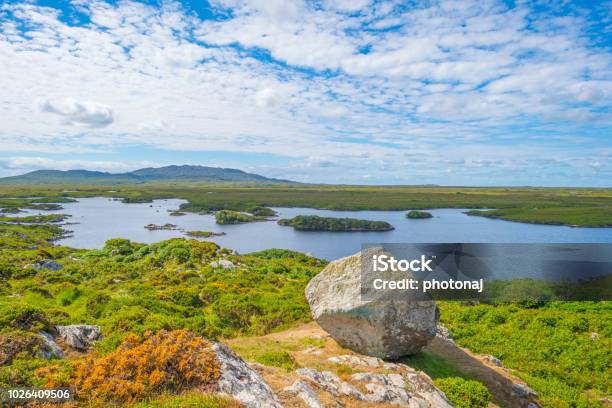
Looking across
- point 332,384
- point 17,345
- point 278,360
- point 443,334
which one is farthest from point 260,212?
point 17,345

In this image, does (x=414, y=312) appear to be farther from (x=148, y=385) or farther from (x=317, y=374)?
(x=148, y=385)

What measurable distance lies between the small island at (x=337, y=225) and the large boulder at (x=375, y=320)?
97.8m

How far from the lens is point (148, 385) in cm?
785

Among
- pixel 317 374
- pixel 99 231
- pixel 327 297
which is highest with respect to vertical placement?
pixel 327 297

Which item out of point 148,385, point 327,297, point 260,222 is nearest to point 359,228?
point 260,222

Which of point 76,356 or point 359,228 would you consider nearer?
point 76,356

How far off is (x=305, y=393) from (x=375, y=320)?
5.54 metres

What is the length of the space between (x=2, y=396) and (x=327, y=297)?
33.7 feet

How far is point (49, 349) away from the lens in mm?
10094

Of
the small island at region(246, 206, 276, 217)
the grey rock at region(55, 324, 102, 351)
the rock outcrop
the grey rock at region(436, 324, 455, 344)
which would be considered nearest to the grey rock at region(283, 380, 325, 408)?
the rock outcrop

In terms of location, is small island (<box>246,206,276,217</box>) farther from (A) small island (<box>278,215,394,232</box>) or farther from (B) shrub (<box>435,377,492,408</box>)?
(B) shrub (<box>435,377,492,408</box>)

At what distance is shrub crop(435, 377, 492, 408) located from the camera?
11711 mm

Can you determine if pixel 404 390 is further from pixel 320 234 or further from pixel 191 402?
pixel 320 234

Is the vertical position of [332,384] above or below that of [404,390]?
above
